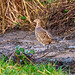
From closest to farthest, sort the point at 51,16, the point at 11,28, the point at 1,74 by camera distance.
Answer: the point at 1,74
the point at 51,16
the point at 11,28

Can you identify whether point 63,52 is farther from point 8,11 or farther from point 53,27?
point 8,11

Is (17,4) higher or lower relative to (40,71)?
higher

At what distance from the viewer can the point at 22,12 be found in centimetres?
775

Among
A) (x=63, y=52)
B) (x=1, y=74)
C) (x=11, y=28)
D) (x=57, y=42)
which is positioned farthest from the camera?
(x=11, y=28)

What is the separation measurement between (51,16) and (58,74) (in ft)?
12.7

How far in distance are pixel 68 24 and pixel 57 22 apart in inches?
16.1

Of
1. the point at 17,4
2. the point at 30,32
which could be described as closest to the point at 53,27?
the point at 30,32

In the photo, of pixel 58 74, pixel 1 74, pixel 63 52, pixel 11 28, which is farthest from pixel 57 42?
pixel 1 74

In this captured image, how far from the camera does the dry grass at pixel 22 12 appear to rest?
7.25 meters

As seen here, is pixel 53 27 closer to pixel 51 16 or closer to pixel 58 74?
pixel 51 16

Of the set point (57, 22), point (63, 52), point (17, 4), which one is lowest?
point (63, 52)

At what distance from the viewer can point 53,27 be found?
24.5ft

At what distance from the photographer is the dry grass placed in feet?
23.8

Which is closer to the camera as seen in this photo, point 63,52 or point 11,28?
point 63,52
